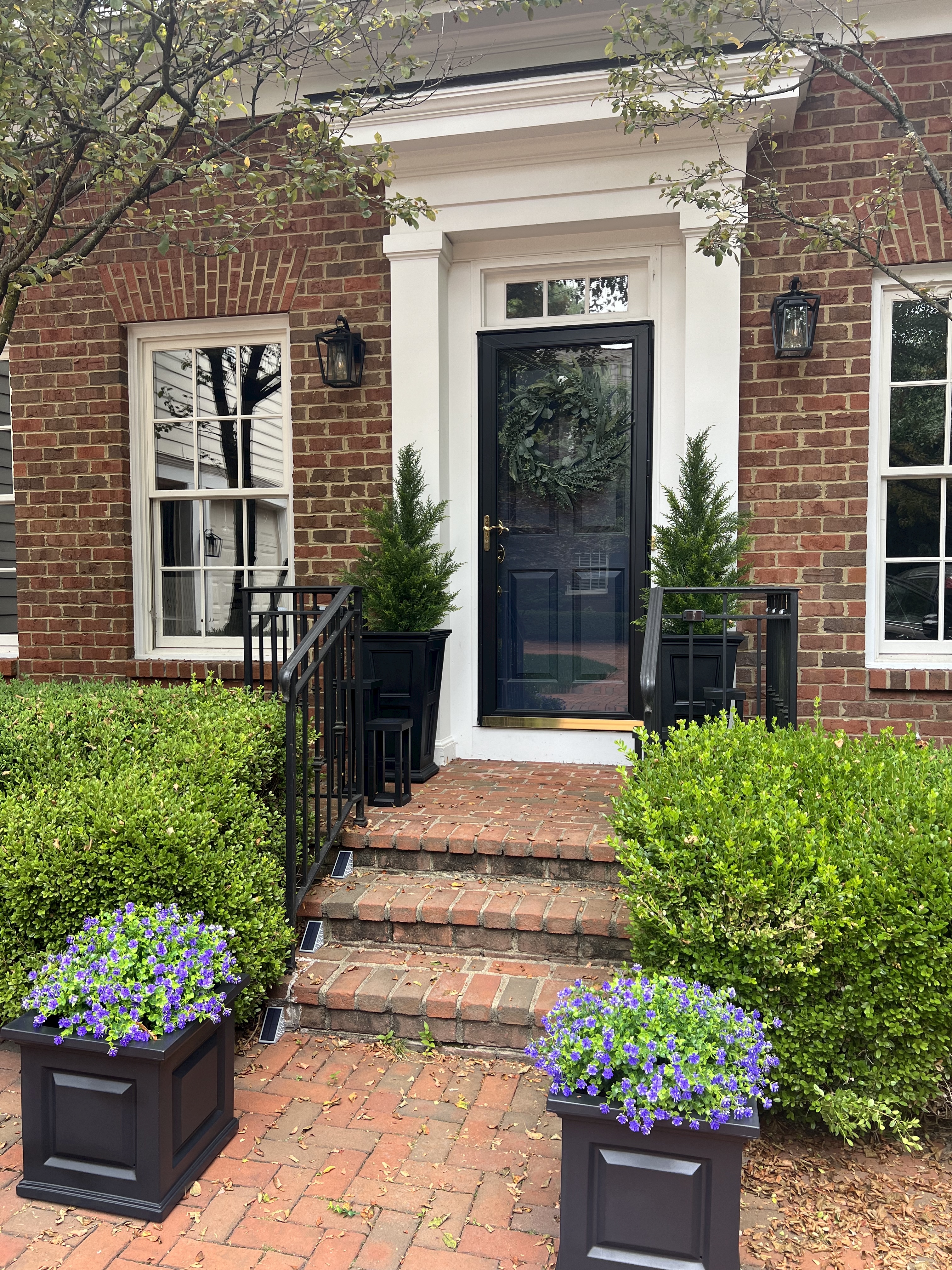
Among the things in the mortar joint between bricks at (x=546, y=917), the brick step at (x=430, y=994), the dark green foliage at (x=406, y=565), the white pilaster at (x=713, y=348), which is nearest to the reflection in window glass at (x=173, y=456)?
the dark green foliage at (x=406, y=565)

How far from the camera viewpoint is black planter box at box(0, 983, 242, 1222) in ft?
6.73

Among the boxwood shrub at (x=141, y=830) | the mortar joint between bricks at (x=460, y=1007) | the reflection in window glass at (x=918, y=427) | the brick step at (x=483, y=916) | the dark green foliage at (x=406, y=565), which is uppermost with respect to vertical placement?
the reflection in window glass at (x=918, y=427)

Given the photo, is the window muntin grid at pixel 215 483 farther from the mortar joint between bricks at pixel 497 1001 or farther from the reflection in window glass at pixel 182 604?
the mortar joint between bricks at pixel 497 1001

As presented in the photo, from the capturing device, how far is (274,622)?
404 cm

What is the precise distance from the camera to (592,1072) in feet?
5.98

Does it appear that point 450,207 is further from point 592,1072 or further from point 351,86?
point 592,1072

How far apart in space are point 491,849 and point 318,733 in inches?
31.1

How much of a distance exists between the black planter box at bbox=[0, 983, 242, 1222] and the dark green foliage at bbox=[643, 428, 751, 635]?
8.96ft

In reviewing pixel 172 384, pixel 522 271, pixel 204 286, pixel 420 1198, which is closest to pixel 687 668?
pixel 522 271

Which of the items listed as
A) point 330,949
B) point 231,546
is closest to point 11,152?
point 231,546

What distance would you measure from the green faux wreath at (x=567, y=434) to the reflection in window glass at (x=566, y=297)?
305 millimetres

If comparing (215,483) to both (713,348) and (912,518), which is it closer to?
(713,348)

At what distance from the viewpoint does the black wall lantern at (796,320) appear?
416 centimetres

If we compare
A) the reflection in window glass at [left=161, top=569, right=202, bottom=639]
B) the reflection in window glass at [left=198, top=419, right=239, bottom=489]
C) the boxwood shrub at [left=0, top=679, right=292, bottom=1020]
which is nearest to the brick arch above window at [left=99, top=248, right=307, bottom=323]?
the reflection in window glass at [left=198, top=419, right=239, bottom=489]
